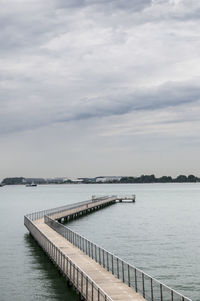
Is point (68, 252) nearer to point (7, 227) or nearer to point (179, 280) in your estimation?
point (179, 280)

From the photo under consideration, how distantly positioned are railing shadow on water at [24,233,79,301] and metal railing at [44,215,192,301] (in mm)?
3109

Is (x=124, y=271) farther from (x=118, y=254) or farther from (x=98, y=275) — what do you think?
(x=118, y=254)

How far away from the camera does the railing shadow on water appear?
3319cm

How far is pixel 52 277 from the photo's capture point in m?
39.0

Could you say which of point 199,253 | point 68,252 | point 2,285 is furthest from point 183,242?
point 2,285

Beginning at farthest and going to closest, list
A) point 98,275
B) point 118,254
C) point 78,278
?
point 118,254
point 98,275
point 78,278

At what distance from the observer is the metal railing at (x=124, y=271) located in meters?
25.5

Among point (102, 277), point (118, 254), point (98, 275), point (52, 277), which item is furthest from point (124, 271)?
point (118, 254)

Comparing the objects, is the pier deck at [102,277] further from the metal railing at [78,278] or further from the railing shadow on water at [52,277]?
the railing shadow on water at [52,277]

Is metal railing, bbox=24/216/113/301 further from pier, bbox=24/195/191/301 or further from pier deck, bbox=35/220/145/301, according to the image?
pier deck, bbox=35/220/145/301

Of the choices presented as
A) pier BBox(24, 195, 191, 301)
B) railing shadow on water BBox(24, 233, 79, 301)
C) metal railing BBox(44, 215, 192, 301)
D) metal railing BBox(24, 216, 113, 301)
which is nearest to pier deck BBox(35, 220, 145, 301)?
pier BBox(24, 195, 191, 301)

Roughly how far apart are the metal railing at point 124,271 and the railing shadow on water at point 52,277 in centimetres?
311

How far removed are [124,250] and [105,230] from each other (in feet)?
74.4

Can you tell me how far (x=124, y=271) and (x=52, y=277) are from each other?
679cm
